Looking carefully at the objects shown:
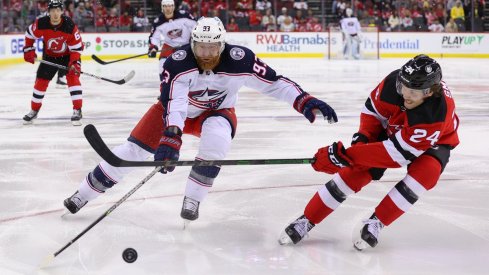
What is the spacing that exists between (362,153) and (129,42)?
14199mm

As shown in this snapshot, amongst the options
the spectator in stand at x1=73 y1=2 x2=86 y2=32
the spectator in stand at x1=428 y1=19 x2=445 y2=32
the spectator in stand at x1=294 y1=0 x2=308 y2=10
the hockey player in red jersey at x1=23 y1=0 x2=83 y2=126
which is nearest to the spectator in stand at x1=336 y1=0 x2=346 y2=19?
the spectator in stand at x1=294 y1=0 x2=308 y2=10

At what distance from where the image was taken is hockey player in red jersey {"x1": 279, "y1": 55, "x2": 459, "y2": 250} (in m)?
3.05

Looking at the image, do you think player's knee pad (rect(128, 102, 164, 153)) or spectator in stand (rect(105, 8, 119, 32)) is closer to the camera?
player's knee pad (rect(128, 102, 164, 153))

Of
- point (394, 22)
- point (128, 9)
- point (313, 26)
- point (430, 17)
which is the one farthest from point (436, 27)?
point (128, 9)

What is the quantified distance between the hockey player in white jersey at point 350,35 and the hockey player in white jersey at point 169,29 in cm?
816

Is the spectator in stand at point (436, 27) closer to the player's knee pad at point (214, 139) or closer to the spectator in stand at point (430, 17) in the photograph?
the spectator in stand at point (430, 17)

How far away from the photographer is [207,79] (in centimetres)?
354

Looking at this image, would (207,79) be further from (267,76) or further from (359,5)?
(359,5)

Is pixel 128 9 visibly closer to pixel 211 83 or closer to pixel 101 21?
pixel 101 21

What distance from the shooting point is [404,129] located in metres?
3.07

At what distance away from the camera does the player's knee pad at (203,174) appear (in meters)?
3.59

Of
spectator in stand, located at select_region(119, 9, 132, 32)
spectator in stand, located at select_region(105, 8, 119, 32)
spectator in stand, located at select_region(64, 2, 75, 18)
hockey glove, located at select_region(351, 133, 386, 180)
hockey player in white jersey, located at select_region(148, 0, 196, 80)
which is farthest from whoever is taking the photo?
spectator in stand, located at select_region(119, 9, 132, 32)

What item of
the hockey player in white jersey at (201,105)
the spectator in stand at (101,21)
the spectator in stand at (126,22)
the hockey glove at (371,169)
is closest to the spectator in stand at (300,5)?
the spectator in stand at (126,22)

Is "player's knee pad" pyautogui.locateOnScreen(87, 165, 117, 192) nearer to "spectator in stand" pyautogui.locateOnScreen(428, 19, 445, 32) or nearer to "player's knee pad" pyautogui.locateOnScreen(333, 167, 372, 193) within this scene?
"player's knee pad" pyautogui.locateOnScreen(333, 167, 372, 193)
